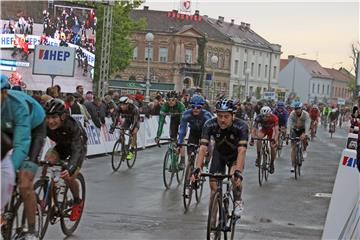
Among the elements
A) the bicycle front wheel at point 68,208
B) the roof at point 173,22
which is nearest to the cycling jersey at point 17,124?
the bicycle front wheel at point 68,208

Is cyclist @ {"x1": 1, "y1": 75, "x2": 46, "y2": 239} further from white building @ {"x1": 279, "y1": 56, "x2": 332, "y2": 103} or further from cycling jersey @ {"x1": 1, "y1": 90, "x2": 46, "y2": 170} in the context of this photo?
white building @ {"x1": 279, "y1": 56, "x2": 332, "y2": 103}

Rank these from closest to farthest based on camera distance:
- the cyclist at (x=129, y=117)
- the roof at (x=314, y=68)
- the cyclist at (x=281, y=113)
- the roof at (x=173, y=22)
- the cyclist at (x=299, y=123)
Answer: the cyclist at (x=129, y=117) → the cyclist at (x=299, y=123) → the cyclist at (x=281, y=113) → the roof at (x=173, y=22) → the roof at (x=314, y=68)

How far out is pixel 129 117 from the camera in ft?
59.1

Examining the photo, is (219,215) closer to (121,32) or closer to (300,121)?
(300,121)

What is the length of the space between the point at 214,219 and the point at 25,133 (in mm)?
2742

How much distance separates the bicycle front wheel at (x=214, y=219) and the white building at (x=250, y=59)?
98030 mm

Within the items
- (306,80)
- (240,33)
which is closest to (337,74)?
(306,80)

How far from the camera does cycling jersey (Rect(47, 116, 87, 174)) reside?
839 centimetres

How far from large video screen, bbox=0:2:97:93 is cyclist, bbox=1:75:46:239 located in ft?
87.1

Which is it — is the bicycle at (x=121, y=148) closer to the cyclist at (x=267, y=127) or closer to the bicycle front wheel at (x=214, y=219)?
the cyclist at (x=267, y=127)

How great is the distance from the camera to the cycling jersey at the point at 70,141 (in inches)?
330

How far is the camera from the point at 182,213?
11484mm

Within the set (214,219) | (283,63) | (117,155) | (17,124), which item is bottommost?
(117,155)

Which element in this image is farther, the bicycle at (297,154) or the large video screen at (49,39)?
the large video screen at (49,39)
